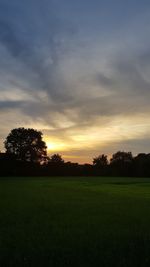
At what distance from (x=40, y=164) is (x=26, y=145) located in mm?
15690

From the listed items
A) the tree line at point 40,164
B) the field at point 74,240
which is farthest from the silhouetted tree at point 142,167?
the field at point 74,240

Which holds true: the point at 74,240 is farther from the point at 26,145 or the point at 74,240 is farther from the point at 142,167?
the point at 26,145

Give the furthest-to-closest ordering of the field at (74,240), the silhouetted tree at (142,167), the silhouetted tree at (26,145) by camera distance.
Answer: the silhouetted tree at (26,145) → the silhouetted tree at (142,167) → the field at (74,240)

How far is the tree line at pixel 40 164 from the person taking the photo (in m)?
138

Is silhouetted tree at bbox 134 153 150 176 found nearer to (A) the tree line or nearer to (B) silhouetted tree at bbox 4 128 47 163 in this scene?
(A) the tree line

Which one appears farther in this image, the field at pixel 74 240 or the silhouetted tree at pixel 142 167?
the silhouetted tree at pixel 142 167

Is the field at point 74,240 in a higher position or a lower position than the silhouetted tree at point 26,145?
lower

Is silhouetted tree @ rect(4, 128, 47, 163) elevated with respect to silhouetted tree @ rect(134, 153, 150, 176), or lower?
elevated

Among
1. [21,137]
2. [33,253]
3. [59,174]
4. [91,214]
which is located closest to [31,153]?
[21,137]

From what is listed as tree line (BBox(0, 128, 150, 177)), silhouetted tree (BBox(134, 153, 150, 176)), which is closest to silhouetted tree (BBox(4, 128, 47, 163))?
tree line (BBox(0, 128, 150, 177))

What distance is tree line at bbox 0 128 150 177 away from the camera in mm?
137625

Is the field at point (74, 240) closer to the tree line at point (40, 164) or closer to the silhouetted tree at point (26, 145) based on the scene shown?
the tree line at point (40, 164)

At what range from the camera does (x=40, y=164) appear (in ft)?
497

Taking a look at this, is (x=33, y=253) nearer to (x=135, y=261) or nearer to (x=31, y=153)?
(x=135, y=261)
